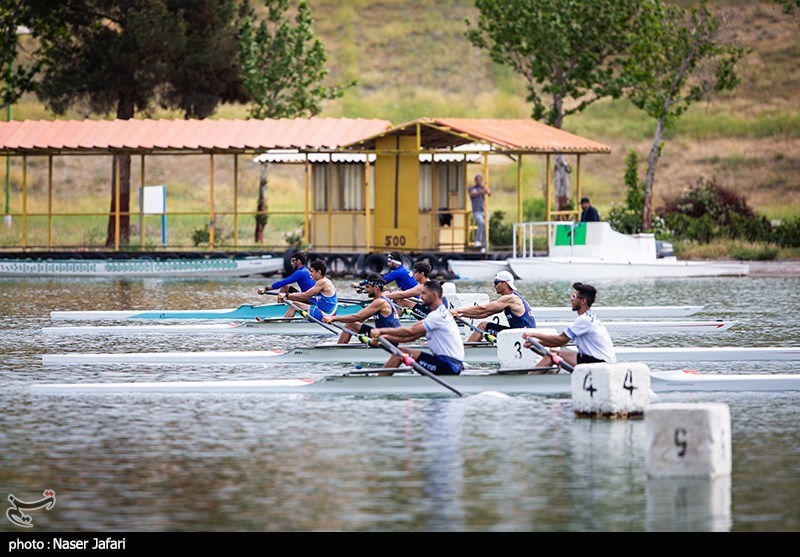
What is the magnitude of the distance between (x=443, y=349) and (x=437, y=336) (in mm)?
199

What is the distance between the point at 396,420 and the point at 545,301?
18048 millimetres

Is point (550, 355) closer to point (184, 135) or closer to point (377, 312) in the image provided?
point (377, 312)

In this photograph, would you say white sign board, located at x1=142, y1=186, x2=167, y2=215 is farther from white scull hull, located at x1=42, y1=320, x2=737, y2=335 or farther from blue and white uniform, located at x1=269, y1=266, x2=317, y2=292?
blue and white uniform, located at x1=269, y1=266, x2=317, y2=292

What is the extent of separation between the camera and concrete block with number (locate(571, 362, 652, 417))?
17.2m

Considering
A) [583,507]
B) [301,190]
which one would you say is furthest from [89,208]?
[583,507]

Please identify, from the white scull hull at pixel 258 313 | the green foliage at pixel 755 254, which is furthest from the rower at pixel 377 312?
the green foliage at pixel 755 254

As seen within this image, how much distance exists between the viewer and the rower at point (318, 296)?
82.1ft

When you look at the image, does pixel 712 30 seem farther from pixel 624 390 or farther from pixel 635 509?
pixel 635 509

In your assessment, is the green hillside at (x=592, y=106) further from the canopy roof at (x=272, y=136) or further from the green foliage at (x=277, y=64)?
the canopy roof at (x=272, y=136)

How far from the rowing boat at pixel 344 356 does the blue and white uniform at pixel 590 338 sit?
13.1 ft

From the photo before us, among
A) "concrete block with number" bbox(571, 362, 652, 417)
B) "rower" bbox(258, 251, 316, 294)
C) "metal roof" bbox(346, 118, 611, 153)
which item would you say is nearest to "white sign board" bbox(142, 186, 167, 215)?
"metal roof" bbox(346, 118, 611, 153)

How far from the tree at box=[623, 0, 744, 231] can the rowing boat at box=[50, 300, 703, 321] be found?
21.3m

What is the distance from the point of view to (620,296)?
36.4 meters

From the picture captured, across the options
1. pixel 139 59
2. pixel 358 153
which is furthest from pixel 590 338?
pixel 139 59
